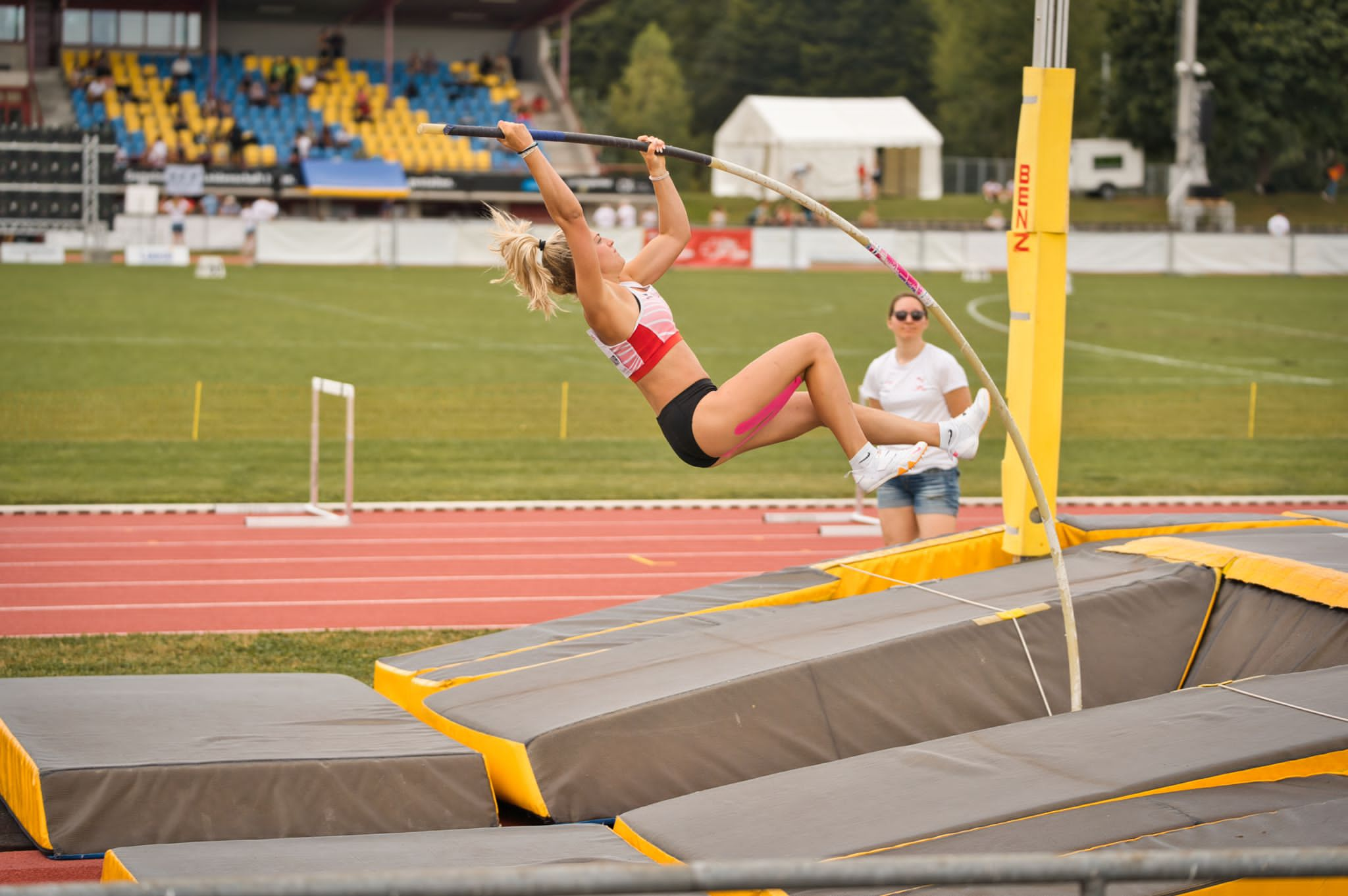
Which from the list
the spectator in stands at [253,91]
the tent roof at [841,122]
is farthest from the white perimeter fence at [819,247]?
the tent roof at [841,122]

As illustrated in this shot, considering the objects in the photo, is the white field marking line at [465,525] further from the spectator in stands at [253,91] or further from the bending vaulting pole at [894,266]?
the spectator in stands at [253,91]

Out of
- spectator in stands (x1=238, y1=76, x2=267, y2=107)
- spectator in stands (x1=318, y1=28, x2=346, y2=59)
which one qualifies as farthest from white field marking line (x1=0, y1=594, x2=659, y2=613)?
spectator in stands (x1=318, y1=28, x2=346, y2=59)

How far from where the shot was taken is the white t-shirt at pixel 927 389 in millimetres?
7391

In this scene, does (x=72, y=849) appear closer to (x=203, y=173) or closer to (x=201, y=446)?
(x=201, y=446)

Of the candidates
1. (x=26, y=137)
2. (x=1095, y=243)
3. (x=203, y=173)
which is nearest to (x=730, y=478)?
(x=26, y=137)

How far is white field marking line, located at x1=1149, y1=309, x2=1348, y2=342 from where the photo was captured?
2358 centimetres

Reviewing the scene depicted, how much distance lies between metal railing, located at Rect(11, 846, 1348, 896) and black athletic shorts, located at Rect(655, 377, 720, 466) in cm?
279

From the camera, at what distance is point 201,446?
1377 cm

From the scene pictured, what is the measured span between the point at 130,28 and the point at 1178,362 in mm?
31635

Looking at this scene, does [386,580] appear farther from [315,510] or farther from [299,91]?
[299,91]

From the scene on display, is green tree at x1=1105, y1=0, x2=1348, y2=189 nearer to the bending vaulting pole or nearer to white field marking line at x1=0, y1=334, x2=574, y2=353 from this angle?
white field marking line at x1=0, y1=334, x2=574, y2=353

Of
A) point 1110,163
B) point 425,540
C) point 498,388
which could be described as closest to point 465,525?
point 425,540

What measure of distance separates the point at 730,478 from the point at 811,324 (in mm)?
10456

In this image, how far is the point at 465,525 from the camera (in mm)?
10625
